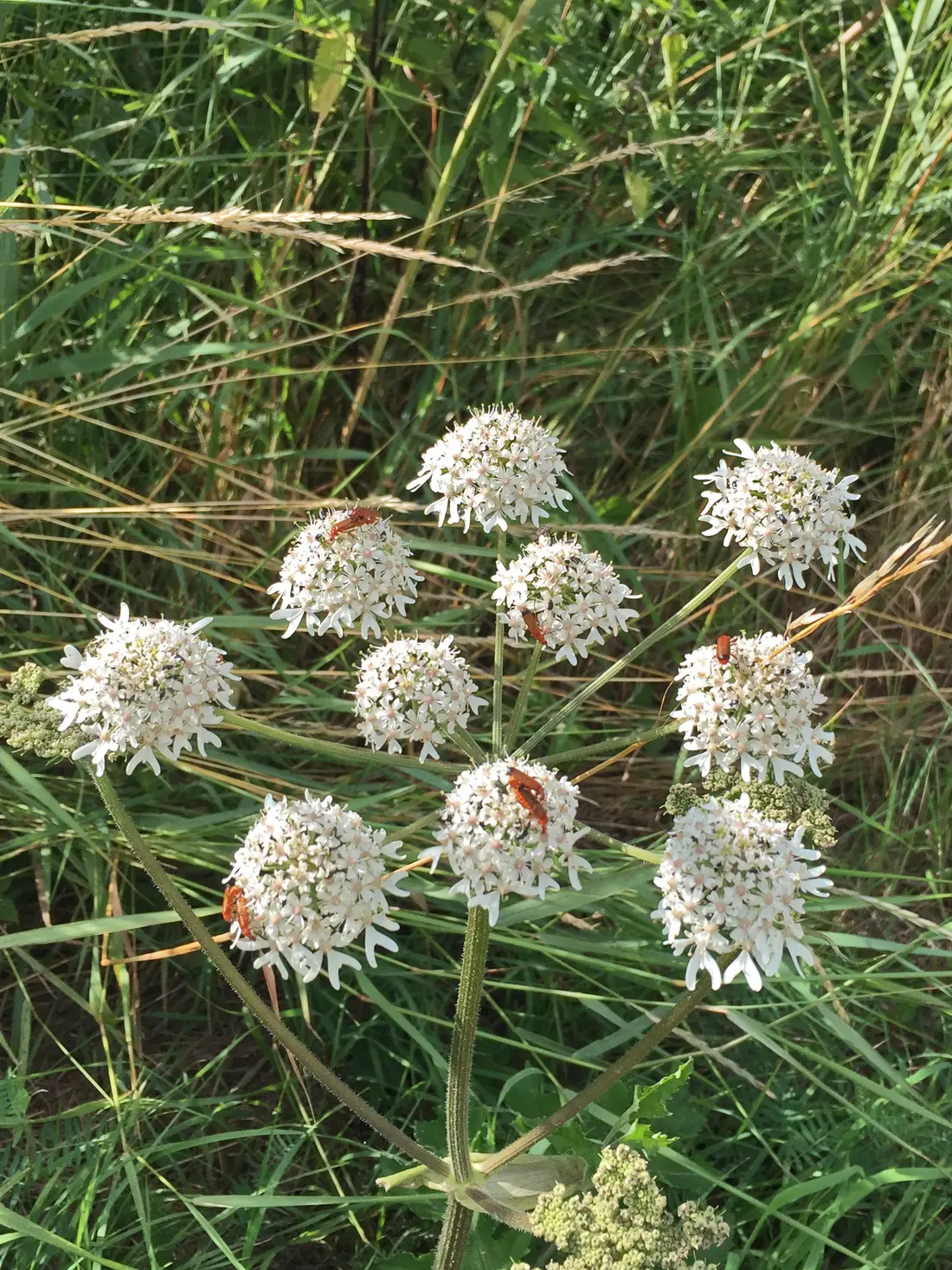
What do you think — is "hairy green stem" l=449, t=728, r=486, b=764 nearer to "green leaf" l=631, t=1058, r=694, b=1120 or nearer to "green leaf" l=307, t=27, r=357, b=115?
"green leaf" l=631, t=1058, r=694, b=1120

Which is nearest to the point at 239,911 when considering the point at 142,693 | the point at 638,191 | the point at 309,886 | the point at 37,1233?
the point at 309,886

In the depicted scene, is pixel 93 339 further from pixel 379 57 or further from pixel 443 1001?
pixel 443 1001

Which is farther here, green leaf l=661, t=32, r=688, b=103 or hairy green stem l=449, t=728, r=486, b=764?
green leaf l=661, t=32, r=688, b=103

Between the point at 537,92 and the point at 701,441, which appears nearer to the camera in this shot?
the point at 537,92

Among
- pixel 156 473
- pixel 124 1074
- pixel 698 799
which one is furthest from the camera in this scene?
pixel 156 473

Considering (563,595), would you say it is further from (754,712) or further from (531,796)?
(531,796)

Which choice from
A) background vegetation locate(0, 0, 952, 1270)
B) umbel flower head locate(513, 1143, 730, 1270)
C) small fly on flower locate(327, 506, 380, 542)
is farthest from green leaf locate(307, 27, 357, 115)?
umbel flower head locate(513, 1143, 730, 1270)

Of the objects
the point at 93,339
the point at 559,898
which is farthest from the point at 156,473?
the point at 559,898
